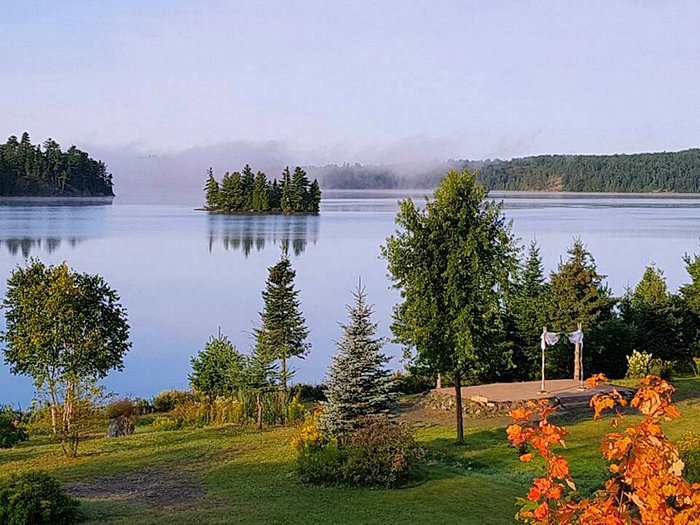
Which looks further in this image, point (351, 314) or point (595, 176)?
point (595, 176)

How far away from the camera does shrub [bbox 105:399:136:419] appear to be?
669 inches

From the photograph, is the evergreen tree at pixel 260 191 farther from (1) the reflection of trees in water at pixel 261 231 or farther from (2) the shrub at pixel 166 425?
(2) the shrub at pixel 166 425

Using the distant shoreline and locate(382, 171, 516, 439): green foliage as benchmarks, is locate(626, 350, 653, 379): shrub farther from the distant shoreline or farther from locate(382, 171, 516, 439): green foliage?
the distant shoreline

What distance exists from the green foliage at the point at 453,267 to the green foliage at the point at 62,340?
199 inches

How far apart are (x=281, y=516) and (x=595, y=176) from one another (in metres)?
139

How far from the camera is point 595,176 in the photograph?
13912 cm

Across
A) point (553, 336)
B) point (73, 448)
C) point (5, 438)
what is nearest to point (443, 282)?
point (553, 336)

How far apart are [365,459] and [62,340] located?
559 centimetres

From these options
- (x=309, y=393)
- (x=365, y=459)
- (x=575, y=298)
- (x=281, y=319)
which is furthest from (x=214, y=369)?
(x=575, y=298)

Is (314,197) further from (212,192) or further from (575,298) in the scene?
(575,298)

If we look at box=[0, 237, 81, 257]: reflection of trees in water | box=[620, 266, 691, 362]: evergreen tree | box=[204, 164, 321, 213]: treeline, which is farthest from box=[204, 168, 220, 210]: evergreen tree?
box=[620, 266, 691, 362]: evergreen tree

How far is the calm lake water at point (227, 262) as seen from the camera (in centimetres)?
2548

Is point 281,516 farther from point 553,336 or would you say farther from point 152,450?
point 553,336

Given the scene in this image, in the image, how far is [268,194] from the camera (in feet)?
296
